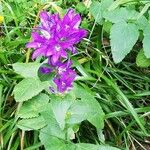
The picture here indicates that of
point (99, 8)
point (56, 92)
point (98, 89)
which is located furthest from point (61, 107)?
point (99, 8)

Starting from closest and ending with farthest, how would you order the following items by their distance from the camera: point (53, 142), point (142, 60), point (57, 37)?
point (57, 37) < point (53, 142) < point (142, 60)

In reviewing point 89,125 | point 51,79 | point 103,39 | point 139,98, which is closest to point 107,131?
point 89,125

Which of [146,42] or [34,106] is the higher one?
[146,42]

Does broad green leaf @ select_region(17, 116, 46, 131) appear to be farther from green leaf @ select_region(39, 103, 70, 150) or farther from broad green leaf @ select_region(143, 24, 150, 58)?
broad green leaf @ select_region(143, 24, 150, 58)

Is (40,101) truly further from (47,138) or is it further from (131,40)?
(131,40)

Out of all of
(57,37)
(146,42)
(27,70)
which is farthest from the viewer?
(146,42)

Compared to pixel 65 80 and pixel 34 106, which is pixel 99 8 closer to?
pixel 34 106
